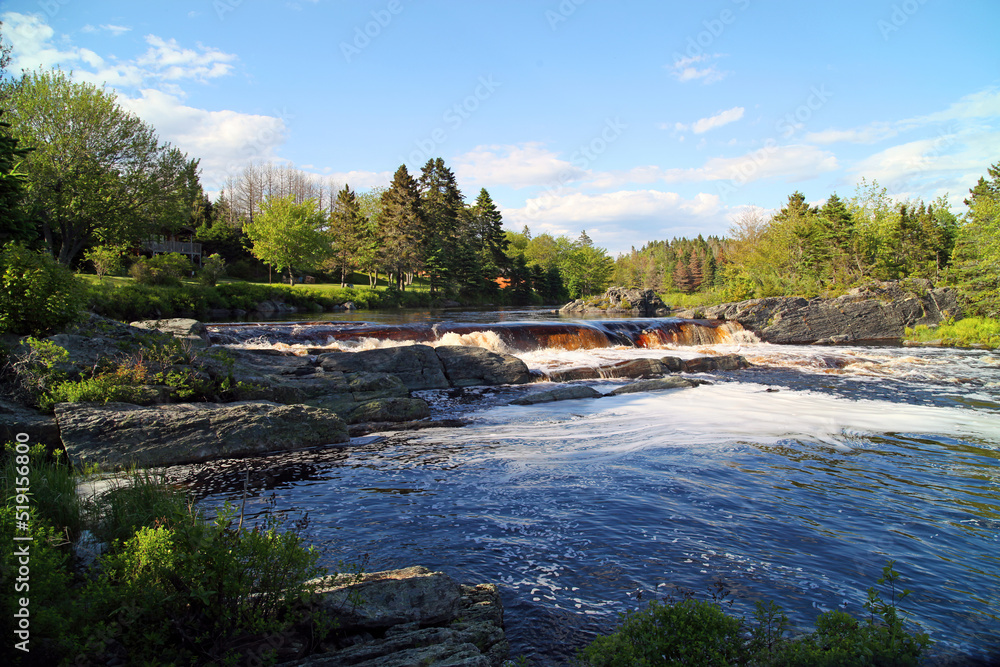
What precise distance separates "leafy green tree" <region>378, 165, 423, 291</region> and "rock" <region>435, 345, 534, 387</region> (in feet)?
128

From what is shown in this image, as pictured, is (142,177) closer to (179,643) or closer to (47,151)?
(47,151)

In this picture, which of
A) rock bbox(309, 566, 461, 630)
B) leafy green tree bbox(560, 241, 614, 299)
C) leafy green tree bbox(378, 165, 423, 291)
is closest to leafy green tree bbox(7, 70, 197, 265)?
leafy green tree bbox(378, 165, 423, 291)

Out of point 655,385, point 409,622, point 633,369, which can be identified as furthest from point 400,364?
point 409,622

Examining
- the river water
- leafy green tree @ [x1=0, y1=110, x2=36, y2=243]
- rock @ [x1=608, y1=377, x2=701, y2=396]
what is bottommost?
the river water

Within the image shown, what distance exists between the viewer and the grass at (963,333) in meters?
23.6

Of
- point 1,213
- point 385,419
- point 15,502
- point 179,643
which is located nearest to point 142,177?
point 1,213

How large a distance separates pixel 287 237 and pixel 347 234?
756 centimetres

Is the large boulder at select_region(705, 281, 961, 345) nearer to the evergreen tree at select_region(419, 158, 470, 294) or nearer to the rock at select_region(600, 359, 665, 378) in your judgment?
the rock at select_region(600, 359, 665, 378)

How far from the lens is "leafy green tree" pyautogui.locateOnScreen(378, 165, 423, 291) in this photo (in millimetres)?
52812

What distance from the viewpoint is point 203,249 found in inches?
2211

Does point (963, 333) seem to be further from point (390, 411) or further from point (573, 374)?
point (390, 411)

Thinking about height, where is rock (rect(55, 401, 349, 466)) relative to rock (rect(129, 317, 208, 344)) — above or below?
below

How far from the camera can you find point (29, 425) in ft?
22.9

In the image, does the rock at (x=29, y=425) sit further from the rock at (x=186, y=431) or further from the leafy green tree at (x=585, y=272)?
the leafy green tree at (x=585, y=272)
